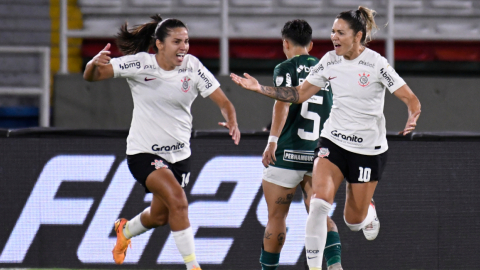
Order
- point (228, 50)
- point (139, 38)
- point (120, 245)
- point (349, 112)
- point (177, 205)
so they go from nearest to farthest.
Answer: point (177, 205) → point (349, 112) → point (139, 38) → point (120, 245) → point (228, 50)

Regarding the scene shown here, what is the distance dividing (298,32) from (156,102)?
127 cm

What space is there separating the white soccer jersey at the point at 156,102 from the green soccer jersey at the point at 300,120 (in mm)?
772

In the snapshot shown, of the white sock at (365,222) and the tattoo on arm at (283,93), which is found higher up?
the tattoo on arm at (283,93)

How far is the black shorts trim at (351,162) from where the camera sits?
5137 millimetres

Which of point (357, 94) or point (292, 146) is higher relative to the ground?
point (357, 94)

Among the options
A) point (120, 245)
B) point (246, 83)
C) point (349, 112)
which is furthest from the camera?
point (120, 245)

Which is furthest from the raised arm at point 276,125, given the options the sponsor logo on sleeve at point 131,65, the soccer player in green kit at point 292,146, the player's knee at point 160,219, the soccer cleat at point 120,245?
the soccer cleat at point 120,245

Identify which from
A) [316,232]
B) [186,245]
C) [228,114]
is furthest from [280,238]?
[228,114]

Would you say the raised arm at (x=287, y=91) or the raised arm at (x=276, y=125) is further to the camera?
the raised arm at (x=276, y=125)

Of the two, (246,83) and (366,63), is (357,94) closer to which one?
(366,63)

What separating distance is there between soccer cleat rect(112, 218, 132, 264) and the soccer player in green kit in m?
1.19

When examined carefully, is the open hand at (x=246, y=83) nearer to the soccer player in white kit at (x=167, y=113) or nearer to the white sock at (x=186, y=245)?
the soccer player in white kit at (x=167, y=113)

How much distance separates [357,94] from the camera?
201 inches

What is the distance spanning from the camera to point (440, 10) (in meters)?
10.7
